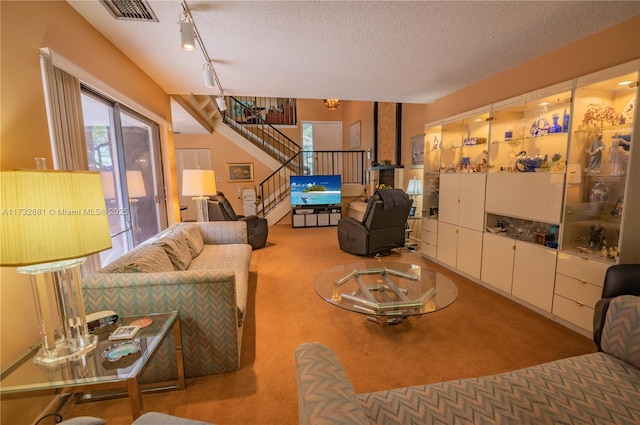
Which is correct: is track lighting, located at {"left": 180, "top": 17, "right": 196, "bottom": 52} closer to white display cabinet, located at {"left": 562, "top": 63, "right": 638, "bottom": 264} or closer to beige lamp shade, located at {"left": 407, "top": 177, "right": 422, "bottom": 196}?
white display cabinet, located at {"left": 562, "top": 63, "right": 638, "bottom": 264}

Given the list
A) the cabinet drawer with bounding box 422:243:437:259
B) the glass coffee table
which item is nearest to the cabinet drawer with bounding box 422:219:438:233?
the cabinet drawer with bounding box 422:243:437:259

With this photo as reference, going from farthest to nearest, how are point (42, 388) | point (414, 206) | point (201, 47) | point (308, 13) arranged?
point (414, 206)
point (201, 47)
point (308, 13)
point (42, 388)

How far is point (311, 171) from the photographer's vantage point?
8.80 meters

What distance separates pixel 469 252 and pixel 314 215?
414 centimetres

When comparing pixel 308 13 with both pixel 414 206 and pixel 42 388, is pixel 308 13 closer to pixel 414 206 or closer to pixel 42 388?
pixel 42 388

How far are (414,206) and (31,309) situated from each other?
16.4ft

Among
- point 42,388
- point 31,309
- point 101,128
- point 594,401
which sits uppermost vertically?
point 101,128

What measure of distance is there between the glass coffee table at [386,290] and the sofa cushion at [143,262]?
4.26 feet

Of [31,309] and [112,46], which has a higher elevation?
[112,46]

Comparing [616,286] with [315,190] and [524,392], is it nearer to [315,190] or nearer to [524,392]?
[524,392]

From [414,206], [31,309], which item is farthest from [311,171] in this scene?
[31,309]

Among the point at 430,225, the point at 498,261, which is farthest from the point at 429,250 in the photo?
the point at 498,261

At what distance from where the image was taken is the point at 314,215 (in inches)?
279

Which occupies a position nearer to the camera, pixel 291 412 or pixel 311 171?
pixel 291 412
